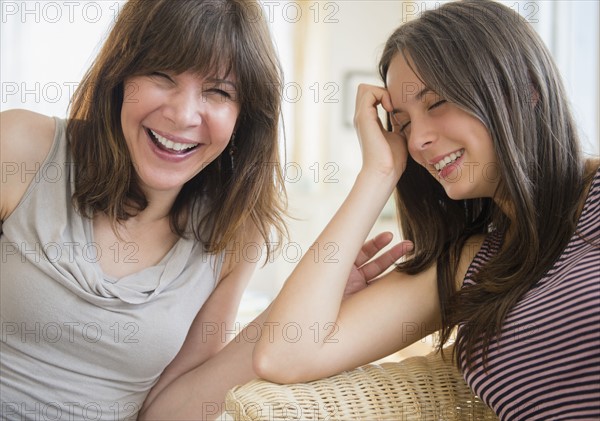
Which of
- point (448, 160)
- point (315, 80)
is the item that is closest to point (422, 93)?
point (448, 160)

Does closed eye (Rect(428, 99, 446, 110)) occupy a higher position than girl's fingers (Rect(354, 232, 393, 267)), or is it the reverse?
closed eye (Rect(428, 99, 446, 110))

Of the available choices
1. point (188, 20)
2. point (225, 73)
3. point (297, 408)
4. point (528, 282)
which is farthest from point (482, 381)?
point (188, 20)

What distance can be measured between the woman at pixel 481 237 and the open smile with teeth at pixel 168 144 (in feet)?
1.12

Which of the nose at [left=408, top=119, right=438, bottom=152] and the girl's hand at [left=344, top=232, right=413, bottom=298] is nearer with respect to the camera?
the nose at [left=408, top=119, right=438, bottom=152]

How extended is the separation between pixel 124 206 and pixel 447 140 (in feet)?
2.32

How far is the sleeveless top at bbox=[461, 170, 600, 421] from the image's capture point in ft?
3.33

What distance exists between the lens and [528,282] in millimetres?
1173

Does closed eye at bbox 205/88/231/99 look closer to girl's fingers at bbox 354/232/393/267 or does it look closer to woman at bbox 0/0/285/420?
woman at bbox 0/0/285/420

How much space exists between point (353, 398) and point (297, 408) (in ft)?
0.38

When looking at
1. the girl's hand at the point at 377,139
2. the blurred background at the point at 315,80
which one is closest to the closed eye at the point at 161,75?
the girl's hand at the point at 377,139

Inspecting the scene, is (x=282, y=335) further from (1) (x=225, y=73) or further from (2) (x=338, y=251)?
(1) (x=225, y=73)

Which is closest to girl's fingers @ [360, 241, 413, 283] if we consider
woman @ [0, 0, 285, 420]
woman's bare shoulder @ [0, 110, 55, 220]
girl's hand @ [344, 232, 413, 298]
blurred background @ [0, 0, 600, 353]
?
girl's hand @ [344, 232, 413, 298]

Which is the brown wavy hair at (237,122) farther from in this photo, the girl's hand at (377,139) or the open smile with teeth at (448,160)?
the open smile with teeth at (448,160)

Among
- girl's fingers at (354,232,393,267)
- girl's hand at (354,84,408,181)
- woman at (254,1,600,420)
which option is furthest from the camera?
girl's fingers at (354,232,393,267)
